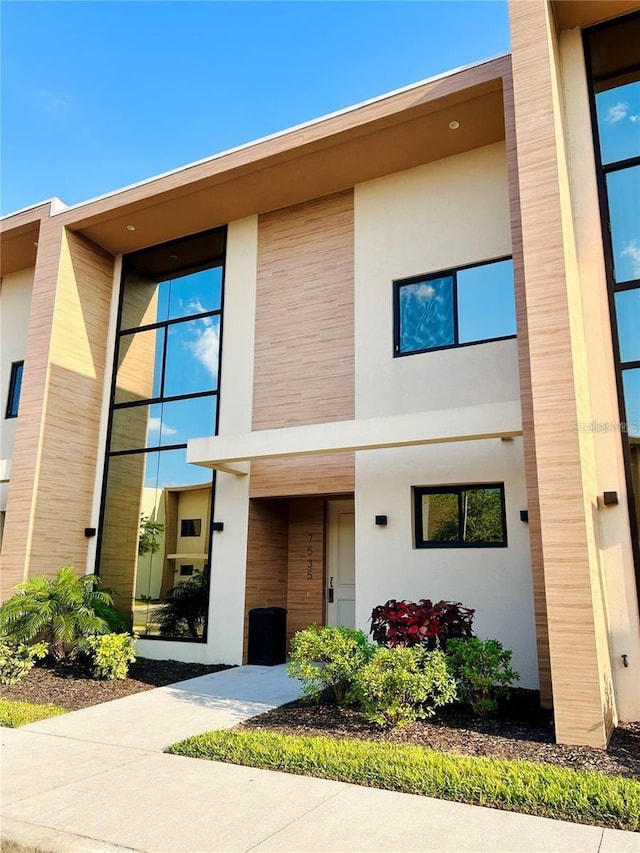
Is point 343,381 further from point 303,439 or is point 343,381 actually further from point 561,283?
point 561,283

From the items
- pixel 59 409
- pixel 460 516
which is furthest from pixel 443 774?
pixel 59 409

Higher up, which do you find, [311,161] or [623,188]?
[311,161]

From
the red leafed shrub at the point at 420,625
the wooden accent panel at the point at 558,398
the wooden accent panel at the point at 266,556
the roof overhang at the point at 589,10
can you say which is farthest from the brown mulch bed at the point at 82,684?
the roof overhang at the point at 589,10

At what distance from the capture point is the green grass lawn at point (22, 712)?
6364 millimetres

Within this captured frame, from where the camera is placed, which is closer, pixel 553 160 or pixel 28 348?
pixel 553 160

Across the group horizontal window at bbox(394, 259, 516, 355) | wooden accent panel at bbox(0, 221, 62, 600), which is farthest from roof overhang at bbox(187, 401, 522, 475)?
wooden accent panel at bbox(0, 221, 62, 600)

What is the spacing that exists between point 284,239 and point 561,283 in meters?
6.01

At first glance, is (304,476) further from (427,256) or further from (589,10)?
(589,10)

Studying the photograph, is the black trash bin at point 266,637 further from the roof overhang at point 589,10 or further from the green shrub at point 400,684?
the roof overhang at point 589,10

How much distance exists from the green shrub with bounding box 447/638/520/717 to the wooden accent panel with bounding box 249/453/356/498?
11.1 ft

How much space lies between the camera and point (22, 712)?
6.69 m

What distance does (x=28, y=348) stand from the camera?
37.4ft

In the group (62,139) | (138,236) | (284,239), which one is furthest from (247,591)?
(62,139)

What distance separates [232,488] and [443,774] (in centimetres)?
638
